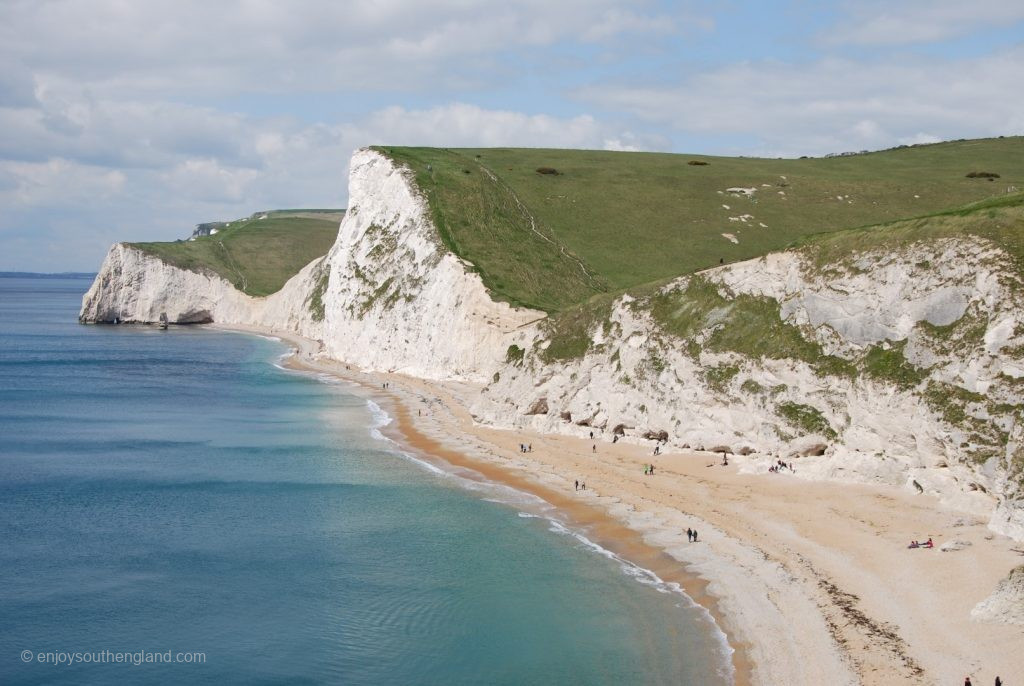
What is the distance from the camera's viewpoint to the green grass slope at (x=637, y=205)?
9838 cm

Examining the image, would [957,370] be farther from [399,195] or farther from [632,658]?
[399,195]

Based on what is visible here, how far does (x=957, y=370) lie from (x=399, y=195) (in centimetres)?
7700

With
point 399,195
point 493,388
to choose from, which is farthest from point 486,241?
point 493,388

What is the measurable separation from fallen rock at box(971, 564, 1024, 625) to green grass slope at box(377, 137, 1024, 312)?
57.4 m

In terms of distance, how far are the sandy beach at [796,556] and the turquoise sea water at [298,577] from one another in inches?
82.6

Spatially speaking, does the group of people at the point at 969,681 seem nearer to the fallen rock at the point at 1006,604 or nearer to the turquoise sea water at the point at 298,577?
the fallen rock at the point at 1006,604

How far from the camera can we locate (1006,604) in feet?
93.3

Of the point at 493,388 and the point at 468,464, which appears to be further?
the point at 493,388

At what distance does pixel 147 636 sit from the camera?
100ft

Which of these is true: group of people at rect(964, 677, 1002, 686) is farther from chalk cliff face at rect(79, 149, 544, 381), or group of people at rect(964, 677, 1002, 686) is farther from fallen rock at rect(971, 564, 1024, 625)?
chalk cliff face at rect(79, 149, 544, 381)


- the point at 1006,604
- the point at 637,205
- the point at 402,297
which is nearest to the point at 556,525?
the point at 1006,604

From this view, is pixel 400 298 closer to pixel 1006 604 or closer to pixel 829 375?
pixel 829 375

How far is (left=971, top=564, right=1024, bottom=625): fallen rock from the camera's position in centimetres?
2819

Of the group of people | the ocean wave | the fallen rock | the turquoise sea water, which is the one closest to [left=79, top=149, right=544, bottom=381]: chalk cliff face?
the ocean wave
